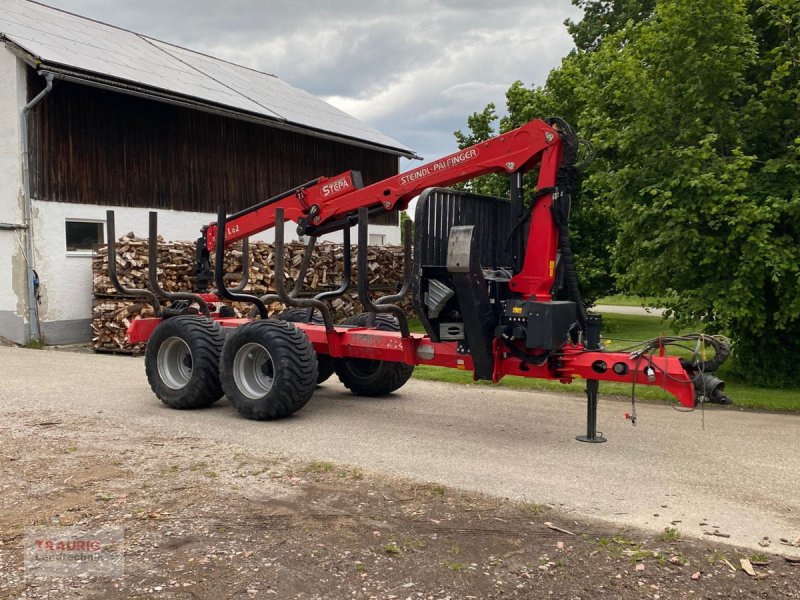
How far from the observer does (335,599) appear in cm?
413

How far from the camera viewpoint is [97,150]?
17.5m

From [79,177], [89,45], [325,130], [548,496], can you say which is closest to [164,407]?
[548,496]

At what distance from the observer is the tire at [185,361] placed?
9266 mm

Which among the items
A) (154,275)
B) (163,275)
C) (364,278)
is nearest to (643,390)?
(364,278)

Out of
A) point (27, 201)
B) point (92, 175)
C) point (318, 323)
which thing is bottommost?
point (318, 323)

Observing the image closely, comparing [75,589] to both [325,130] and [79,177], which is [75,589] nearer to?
[79,177]

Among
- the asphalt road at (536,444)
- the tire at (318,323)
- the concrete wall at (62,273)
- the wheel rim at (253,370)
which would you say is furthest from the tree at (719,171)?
the concrete wall at (62,273)

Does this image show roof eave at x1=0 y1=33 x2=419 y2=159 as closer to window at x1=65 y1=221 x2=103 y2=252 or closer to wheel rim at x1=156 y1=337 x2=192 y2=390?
window at x1=65 y1=221 x2=103 y2=252

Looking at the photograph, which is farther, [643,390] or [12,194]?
[12,194]


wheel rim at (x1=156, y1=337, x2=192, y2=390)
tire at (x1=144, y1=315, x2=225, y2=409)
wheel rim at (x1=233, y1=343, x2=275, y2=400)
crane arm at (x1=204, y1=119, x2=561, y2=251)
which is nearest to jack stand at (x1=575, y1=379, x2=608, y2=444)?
crane arm at (x1=204, y1=119, x2=561, y2=251)

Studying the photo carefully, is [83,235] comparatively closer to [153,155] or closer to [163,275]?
[163,275]

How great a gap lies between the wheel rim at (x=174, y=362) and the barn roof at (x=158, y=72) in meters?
8.88

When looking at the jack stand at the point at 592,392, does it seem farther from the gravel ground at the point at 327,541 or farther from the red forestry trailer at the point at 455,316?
the gravel ground at the point at 327,541

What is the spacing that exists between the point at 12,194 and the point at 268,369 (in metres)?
10.0
